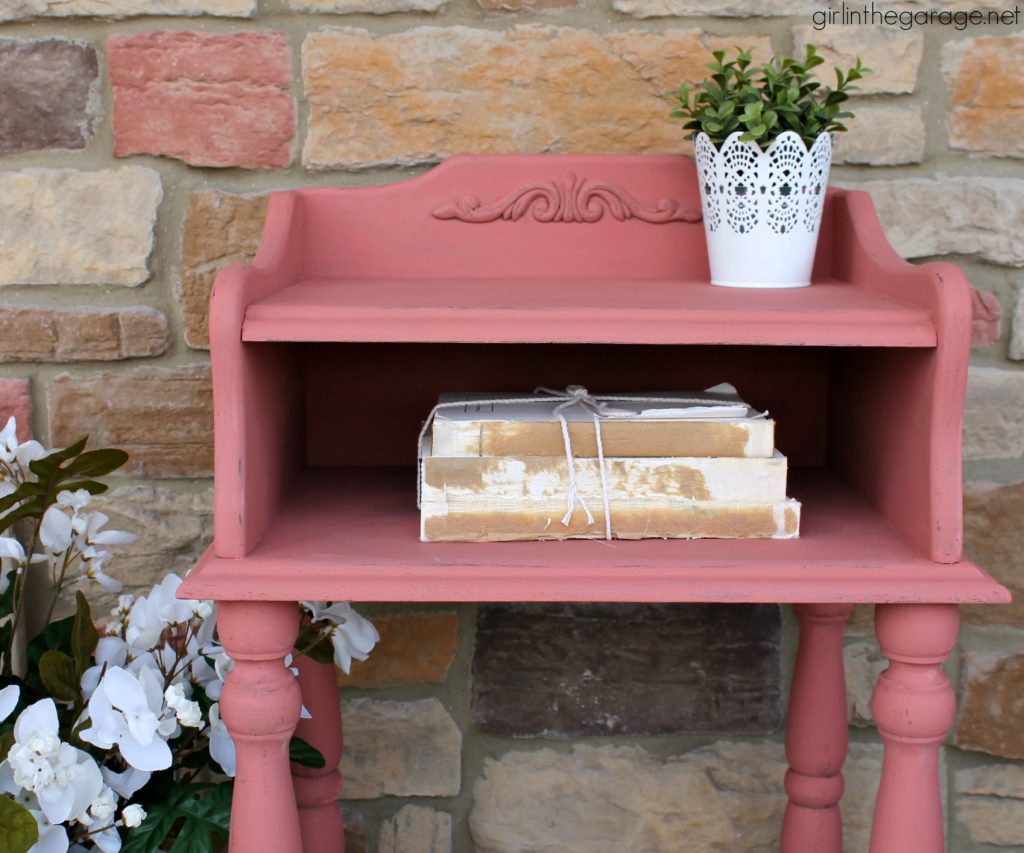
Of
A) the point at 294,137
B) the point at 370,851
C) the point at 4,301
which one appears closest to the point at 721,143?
the point at 294,137

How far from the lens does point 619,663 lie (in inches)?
61.9

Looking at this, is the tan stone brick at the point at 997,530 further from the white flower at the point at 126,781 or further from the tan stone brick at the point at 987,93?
the white flower at the point at 126,781

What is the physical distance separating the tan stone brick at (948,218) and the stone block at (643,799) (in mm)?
649

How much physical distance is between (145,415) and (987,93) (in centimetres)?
110

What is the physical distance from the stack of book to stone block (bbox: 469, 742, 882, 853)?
1.94 feet

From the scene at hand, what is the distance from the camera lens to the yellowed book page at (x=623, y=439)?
1.09m

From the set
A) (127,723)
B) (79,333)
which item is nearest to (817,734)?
(127,723)

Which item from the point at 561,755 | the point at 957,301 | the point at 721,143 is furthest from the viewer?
the point at 561,755

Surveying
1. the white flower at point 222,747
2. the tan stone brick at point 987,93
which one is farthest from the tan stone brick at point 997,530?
the white flower at point 222,747

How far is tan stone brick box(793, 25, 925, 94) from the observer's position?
147 cm

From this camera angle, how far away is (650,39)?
1.47 m

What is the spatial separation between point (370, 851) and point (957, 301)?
3.43ft

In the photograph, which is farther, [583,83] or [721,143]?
[583,83]

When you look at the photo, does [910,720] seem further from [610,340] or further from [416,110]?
[416,110]
